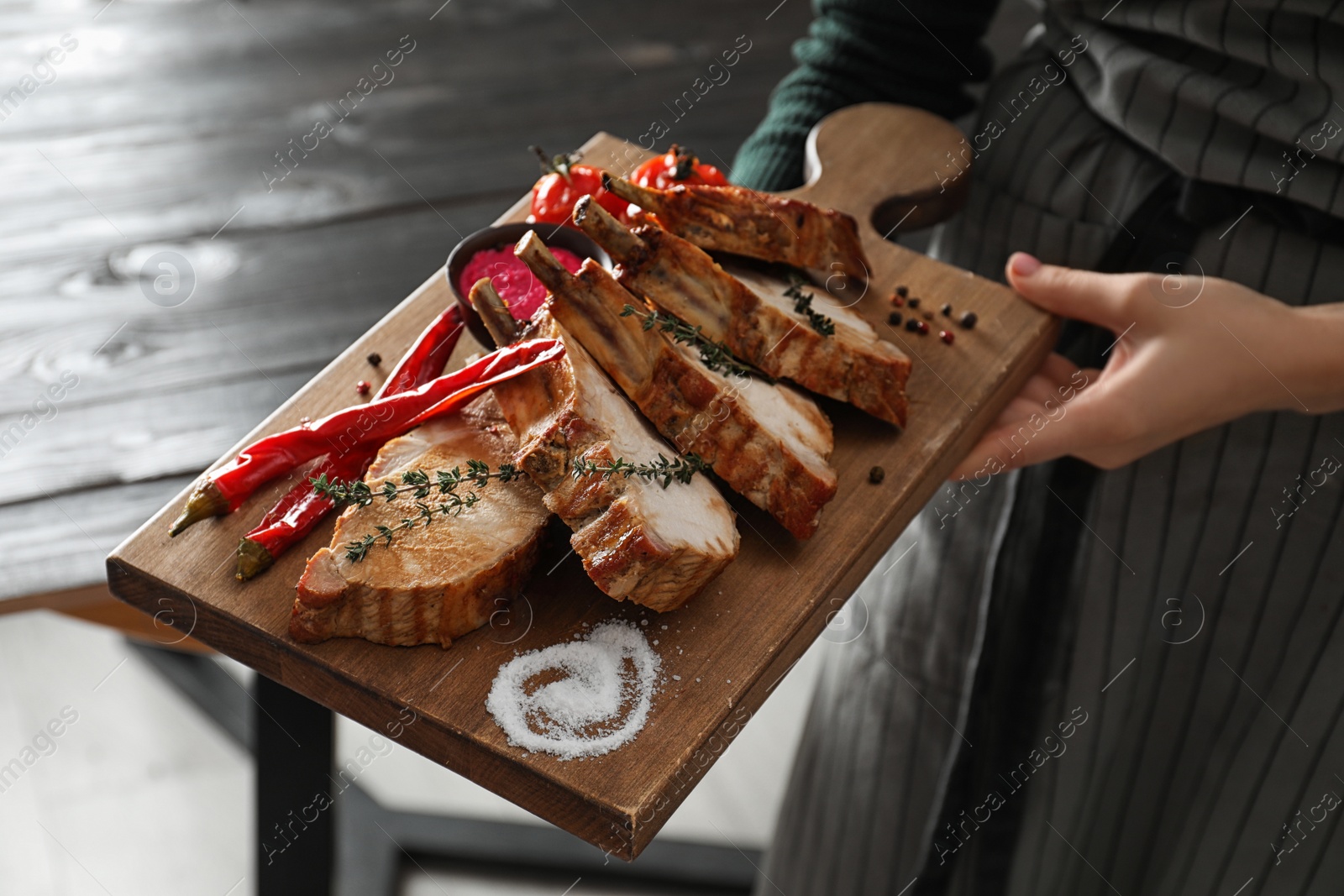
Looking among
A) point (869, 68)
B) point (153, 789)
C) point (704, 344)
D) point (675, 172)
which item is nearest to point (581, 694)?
point (704, 344)

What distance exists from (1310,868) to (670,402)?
124 centimetres

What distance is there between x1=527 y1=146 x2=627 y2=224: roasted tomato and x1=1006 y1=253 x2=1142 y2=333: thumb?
1.97ft

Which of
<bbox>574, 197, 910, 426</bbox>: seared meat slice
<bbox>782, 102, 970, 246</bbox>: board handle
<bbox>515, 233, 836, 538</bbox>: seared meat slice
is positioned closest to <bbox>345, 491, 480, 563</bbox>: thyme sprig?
<bbox>515, 233, 836, 538</bbox>: seared meat slice

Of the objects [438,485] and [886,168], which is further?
[886,168]

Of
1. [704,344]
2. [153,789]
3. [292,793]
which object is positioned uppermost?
[704,344]

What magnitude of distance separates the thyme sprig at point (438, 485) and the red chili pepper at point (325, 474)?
0.09 feet

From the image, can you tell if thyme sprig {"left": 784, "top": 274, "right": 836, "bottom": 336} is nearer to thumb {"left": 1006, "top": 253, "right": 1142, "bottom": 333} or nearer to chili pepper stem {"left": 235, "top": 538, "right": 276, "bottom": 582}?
thumb {"left": 1006, "top": 253, "right": 1142, "bottom": 333}

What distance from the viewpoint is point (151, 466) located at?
1.52m

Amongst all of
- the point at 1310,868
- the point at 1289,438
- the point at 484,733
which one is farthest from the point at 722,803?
the point at 484,733

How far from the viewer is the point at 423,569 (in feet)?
4.00

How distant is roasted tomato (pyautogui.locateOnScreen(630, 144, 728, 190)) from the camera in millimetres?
1719

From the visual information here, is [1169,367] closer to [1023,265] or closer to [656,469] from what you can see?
[1023,265]

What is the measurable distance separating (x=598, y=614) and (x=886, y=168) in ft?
3.25

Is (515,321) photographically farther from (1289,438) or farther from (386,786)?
(386,786)
